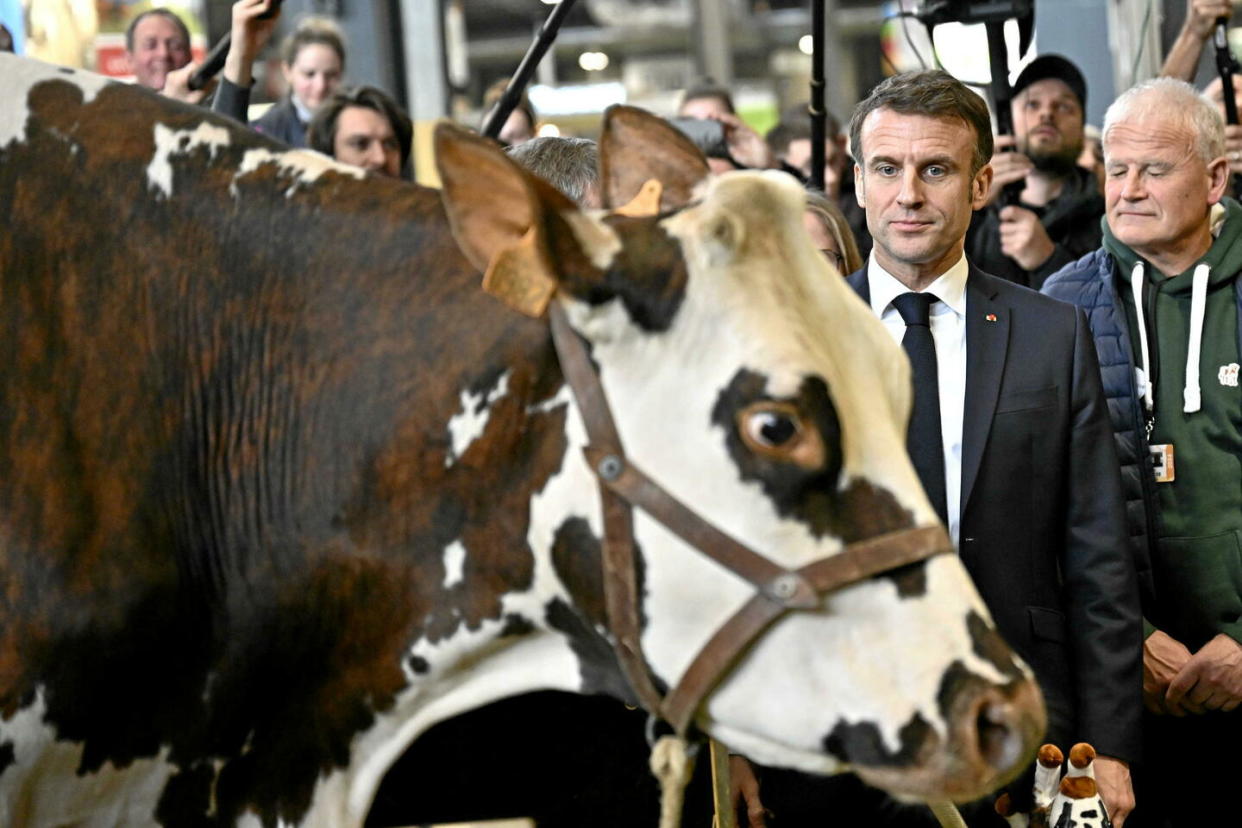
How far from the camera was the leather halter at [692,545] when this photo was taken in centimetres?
188

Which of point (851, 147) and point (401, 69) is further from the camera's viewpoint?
point (401, 69)

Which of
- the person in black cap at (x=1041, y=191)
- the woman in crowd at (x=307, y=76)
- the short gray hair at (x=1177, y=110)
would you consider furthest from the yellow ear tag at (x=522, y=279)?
the woman in crowd at (x=307, y=76)

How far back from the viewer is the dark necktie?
9.70 ft

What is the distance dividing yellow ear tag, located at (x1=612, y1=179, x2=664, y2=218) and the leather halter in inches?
7.5

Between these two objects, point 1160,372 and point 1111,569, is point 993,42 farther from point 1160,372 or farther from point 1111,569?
point 1111,569

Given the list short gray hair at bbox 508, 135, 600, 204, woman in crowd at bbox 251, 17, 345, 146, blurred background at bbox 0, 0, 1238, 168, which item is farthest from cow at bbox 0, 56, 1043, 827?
woman in crowd at bbox 251, 17, 345, 146

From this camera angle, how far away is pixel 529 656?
2.14 meters

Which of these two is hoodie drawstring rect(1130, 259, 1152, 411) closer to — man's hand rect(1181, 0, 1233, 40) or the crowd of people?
the crowd of people

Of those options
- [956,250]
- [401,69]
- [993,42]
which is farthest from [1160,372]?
[401,69]

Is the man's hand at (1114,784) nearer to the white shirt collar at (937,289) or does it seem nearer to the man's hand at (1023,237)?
the white shirt collar at (937,289)

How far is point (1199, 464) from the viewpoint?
3580 millimetres

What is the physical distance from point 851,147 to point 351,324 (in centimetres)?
152

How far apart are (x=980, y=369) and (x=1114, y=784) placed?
2.61ft

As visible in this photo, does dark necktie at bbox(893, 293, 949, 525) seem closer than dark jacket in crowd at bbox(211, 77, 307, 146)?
Yes
